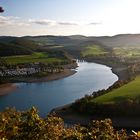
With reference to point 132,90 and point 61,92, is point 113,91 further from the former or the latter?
point 61,92

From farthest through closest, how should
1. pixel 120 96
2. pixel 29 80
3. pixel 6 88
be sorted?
pixel 29 80
pixel 6 88
pixel 120 96

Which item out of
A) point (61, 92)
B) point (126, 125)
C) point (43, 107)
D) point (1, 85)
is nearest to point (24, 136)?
point (126, 125)

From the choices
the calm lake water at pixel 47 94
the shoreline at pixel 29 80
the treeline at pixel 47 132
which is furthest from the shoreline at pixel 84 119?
the treeline at pixel 47 132

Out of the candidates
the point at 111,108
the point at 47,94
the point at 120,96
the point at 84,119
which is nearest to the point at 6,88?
the point at 47,94

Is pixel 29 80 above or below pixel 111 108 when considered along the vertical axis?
below

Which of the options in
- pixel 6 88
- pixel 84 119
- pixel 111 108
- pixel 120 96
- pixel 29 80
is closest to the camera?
pixel 84 119

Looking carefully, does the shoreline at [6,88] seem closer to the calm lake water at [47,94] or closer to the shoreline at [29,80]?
the shoreline at [29,80]

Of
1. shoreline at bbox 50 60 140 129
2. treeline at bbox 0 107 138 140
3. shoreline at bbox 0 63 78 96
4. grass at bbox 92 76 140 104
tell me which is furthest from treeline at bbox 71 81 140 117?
treeline at bbox 0 107 138 140

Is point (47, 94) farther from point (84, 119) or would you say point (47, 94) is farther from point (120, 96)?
point (84, 119)

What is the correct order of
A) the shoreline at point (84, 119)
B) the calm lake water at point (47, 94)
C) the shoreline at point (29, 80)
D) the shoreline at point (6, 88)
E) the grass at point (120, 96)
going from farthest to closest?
the shoreline at point (29, 80), the shoreline at point (6, 88), the calm lake water at point (47, 94), the grass at point (120, 96), the shoreline at point (84, 119)

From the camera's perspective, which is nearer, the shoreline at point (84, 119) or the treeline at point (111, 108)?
the shoreline at point (84, 119)

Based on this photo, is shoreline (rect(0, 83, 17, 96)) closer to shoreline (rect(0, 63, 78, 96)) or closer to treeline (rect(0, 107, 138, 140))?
shoreline (rect(0, 63, 78, 96))

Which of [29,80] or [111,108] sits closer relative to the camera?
[111,108]
